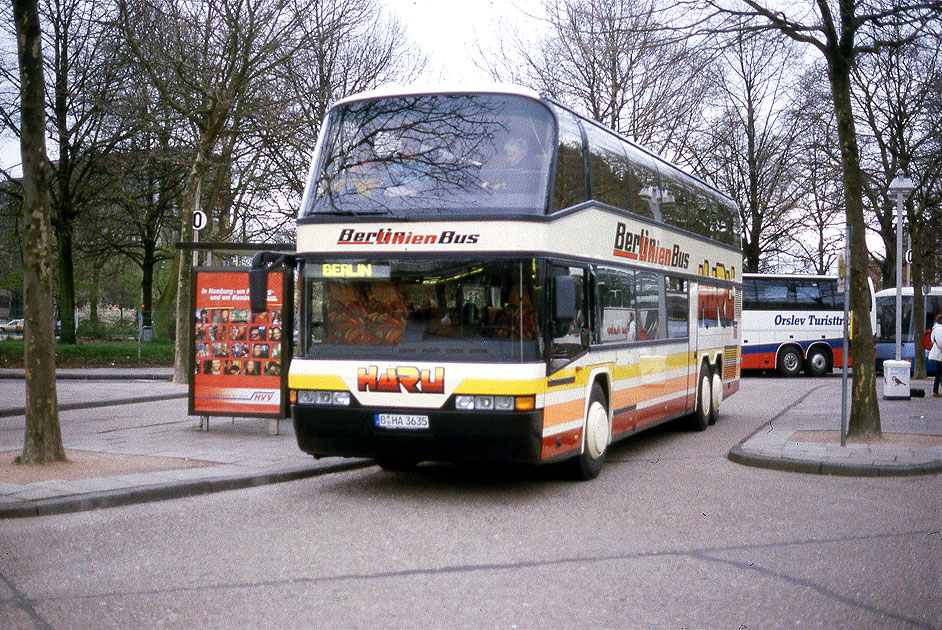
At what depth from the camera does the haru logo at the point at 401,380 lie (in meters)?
8.77

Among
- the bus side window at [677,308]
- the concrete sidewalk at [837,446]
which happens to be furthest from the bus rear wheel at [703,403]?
the bus side window at [677,308]

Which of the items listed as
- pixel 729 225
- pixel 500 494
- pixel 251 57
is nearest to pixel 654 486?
pixel 500 494

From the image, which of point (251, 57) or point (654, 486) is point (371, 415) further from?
point (251, 57)

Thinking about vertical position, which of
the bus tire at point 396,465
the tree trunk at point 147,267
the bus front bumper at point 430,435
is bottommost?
the bus tire at point 396,465

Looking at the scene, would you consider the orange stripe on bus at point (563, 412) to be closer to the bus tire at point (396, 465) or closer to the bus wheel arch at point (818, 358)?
the bus tire at point (396, 465)

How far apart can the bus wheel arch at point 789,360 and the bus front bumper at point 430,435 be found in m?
27.2

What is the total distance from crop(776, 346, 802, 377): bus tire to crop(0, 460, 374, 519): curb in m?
26.3

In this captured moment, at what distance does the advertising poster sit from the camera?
1325cm

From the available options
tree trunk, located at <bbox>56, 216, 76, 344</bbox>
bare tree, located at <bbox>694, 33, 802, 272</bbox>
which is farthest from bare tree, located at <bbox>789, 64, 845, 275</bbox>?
tree trunk, located at <bbox>56, 216, 76, 344</bbox>

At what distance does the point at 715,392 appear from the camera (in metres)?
16.9

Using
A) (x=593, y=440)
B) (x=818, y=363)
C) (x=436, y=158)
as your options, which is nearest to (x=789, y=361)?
(x=818, y=363)

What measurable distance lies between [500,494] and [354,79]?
23.5 m

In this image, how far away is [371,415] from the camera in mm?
8922

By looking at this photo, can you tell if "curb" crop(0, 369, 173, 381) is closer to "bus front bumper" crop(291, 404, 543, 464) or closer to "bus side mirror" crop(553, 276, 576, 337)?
"bus front bumper" crop(291, 404, 543, 464)
